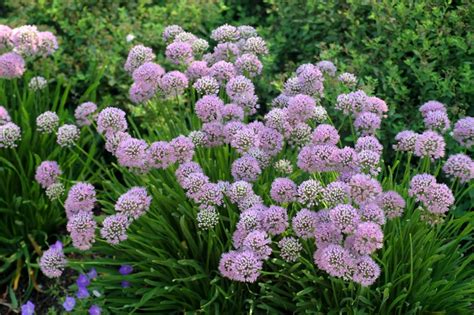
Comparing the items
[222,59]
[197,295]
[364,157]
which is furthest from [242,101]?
[197,295]

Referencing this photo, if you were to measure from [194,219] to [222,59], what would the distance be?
0.92 meters

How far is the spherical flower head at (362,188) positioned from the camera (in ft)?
8.02

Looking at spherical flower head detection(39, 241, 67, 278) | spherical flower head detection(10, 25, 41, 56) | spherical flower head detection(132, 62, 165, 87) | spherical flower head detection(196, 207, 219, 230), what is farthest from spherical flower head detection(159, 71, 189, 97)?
spherical flower head detection(10, 25, 41, 56)

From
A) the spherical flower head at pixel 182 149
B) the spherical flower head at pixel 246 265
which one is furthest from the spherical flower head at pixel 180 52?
the spherical flower head at pixel 246 265

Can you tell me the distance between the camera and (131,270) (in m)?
3.30

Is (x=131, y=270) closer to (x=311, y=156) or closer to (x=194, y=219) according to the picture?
(x=194, y=219)

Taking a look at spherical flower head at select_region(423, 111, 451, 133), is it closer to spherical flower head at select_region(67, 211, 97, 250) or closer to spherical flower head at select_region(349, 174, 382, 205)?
spherical flower head at select_region(349, 174, 382, 205)

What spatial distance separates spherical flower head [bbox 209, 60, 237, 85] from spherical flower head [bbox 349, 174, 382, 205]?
40.2 inches

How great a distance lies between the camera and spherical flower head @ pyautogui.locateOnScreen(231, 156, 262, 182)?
109 inches

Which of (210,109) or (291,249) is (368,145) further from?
(210,109)

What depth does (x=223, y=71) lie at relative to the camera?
3223 millimetres

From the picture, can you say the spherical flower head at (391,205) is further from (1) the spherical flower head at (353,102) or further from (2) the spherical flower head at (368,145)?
(1) the spherical flower head at (353,102)

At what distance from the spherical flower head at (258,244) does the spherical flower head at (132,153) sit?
590 millimetres

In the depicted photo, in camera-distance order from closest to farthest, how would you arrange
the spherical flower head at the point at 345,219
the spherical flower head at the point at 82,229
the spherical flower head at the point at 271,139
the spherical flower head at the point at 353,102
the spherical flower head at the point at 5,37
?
the spherical flower head at the point at 345,219, the spherical flower head at the point at 82,229, the spherical flower head at the point at 271,139, the spherical flower head at the point at 353,102, the spherical flower head at the point at 5,37
